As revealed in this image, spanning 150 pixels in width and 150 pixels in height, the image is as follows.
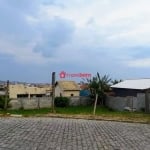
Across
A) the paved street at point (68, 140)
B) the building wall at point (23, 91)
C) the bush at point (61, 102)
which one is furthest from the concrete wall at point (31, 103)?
the paved street at point (68, 140)

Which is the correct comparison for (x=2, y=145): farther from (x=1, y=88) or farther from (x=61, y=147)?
(x=1, y=88)

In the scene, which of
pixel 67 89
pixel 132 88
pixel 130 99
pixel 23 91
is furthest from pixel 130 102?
pixel 23 91

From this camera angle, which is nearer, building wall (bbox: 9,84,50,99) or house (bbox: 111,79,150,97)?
house (bbox: 111,79,150,97)

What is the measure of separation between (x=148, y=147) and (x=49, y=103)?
1237 inches

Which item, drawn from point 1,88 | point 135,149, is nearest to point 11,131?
point 135,149

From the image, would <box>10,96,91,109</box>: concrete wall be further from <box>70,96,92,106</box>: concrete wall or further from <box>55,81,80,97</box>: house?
<box>55,81,80,97</box>: house

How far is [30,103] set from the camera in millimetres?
38906

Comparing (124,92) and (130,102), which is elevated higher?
(124,92)

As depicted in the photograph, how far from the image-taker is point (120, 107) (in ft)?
117

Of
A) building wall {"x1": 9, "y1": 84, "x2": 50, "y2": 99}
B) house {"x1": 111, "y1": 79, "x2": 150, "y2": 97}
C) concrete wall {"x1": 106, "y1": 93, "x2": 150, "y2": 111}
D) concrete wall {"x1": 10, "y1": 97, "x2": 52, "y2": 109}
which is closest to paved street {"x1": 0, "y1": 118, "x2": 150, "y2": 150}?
concrete wall {"x1": 106, "y1": 93, "x2": 150, "y2": 111}

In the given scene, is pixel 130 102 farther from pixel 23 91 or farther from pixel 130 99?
pixel 23 91

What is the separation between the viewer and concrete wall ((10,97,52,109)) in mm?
37469

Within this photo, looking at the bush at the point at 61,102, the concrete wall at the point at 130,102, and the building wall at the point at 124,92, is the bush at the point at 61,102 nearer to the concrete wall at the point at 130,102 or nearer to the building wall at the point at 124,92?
the concrete wall at the point at 130,102

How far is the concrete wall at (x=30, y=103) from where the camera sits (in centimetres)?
3747
